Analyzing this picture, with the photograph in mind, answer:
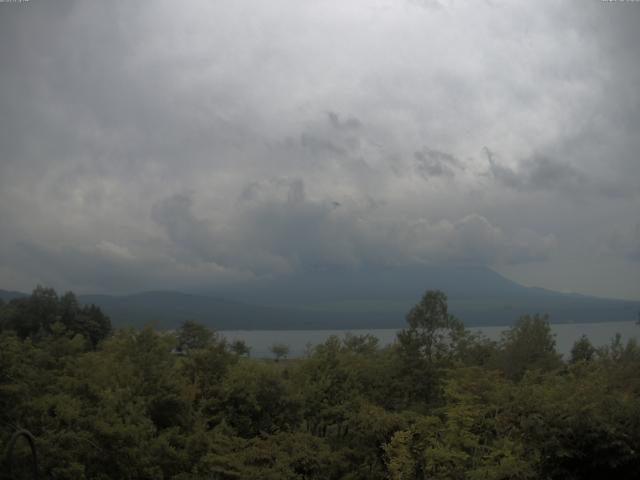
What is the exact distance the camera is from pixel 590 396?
1739 centimetres

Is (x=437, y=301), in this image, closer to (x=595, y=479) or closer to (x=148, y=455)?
(x=595, y=479)

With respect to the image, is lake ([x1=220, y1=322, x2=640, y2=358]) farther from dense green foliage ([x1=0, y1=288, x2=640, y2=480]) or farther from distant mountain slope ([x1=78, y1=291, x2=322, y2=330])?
distant mountain slope ([x1=78, y1=291, x2=322, y2=330])

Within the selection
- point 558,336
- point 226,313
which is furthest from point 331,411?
point 226,313

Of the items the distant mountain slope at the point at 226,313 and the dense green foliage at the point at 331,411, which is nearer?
the dense green foliage at the point at 331,411

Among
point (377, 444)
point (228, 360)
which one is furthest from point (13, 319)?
point (377, 444)

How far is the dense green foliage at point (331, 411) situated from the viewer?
617 inches

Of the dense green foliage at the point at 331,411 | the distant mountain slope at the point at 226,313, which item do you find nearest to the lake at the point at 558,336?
the dense green foliage at the point at 331,411

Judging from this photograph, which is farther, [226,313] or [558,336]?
[226,313]

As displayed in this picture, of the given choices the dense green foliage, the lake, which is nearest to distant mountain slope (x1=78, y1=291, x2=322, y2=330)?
the lake

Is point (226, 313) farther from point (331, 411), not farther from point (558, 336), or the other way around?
point (331, 411)

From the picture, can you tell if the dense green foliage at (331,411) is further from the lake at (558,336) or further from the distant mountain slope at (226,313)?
the distant mountain slope at (226,313)

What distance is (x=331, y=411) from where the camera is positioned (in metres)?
22.0

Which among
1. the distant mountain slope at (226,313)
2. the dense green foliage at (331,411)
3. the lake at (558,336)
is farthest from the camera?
the distant mountain slope at (226,313)

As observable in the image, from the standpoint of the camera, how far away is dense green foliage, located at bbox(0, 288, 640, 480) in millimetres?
15680
